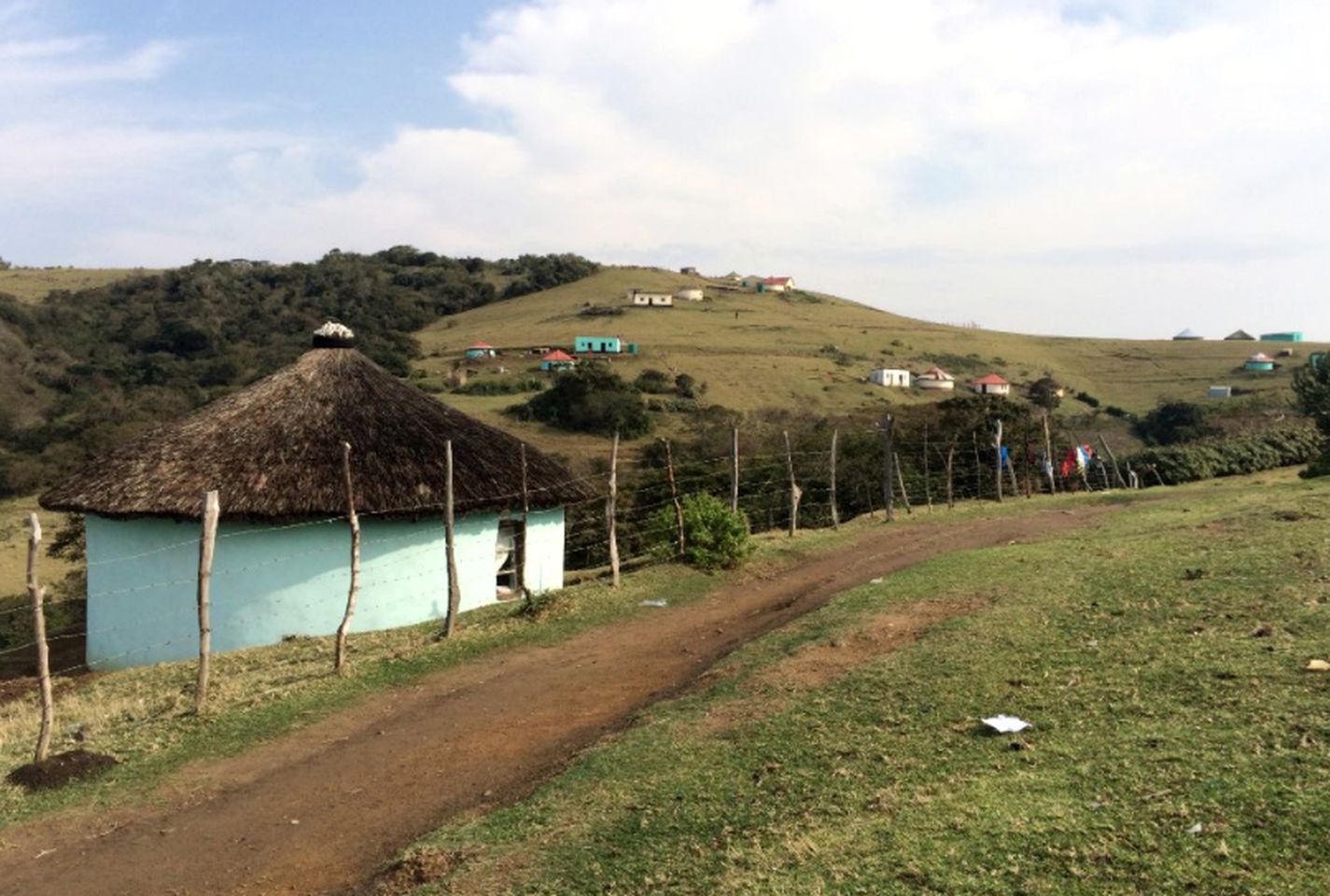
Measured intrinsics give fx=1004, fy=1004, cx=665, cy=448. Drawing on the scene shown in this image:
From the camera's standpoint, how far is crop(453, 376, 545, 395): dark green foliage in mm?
51719

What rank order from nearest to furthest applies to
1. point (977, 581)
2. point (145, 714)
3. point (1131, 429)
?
point (145, 714)
point (977, 581)
point (1131, 429)

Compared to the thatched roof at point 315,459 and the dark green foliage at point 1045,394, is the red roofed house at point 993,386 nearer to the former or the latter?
the dark green foliage at point 1045,394

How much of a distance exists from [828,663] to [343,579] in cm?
811

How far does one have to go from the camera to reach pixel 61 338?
66.7 meters

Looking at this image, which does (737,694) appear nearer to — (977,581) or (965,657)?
(965,657)

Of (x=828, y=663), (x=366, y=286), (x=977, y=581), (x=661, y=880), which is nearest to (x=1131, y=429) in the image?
(x=977, y=581)

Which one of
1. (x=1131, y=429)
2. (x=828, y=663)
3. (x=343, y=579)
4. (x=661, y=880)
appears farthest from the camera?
(x=1131, y=429)

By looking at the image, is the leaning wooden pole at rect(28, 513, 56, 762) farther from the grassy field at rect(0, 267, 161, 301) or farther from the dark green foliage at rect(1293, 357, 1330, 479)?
the grassy field at rect(0, 267, 161, 301)

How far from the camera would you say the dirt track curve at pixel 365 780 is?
20.0ft

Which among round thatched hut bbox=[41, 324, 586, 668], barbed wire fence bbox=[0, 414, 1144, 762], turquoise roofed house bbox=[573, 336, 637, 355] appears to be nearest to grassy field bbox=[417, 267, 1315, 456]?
turquoise roofed house bbox=[573, 336, 637, 355]

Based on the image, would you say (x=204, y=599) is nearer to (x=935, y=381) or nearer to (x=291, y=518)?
(x=291, y=518)

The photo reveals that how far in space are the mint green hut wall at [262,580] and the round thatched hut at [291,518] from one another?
18 mm

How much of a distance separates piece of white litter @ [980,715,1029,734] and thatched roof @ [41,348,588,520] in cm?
945

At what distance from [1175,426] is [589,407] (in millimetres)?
26249
